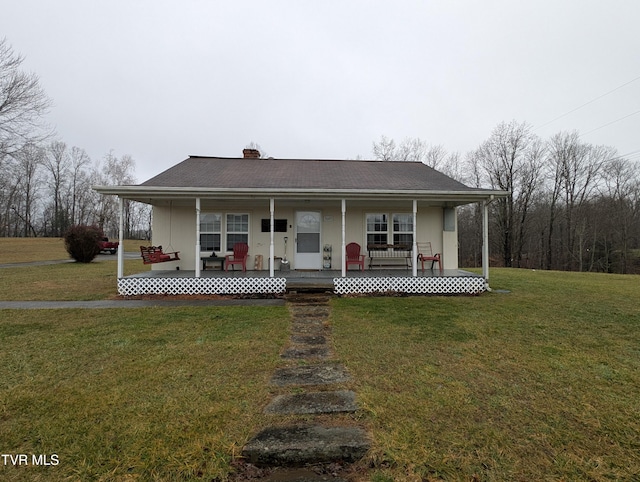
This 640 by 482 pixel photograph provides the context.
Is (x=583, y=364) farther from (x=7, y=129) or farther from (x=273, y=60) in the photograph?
(x=7, y=129)

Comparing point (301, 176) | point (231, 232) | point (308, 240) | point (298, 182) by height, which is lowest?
point (308, 240)

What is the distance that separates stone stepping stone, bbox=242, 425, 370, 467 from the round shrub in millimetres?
21621

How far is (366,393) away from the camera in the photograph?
10.3 feet

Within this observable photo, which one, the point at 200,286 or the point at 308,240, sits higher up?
the point at 308,240

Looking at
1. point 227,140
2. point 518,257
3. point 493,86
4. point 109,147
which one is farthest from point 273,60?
point 109,147

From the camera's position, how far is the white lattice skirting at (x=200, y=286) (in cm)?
845

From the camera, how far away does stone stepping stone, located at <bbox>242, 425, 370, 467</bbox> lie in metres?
2.22

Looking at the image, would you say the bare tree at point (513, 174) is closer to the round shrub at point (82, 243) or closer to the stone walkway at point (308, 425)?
the stone walkway at point (308, 425)

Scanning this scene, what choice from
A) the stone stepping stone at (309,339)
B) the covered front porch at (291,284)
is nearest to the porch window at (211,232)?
the covered front porch at (291,284)

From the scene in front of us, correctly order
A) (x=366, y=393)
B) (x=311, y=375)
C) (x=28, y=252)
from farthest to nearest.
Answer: (x=28, y=252) → (x=311, y=375) → (x=366, y=393)

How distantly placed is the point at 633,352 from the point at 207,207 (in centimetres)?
1060

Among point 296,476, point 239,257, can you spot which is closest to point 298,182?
point 239,257

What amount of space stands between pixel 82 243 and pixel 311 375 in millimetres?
21112

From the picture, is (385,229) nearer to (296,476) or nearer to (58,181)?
(296,476)
